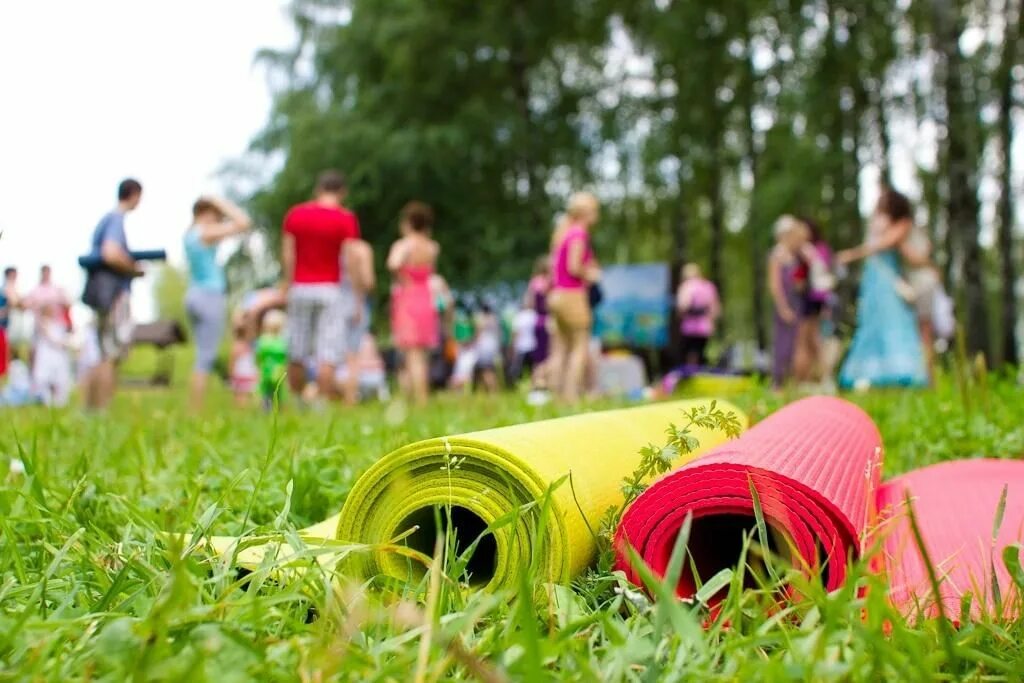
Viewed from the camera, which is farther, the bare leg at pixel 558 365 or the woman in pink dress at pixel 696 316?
the woman in pink dress at pixel 696 316

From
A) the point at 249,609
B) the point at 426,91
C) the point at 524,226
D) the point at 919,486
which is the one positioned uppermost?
the point at 426,91

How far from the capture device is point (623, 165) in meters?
25.1

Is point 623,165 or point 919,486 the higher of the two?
point 623,165

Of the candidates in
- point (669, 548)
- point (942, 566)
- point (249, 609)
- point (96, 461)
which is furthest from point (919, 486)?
point (96, 461)

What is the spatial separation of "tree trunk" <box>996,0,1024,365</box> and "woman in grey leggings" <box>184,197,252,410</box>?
558 inches

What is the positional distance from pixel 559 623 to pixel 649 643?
250 millimetres

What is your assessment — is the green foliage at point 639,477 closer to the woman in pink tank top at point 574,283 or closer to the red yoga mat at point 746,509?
the red yoga mat at point 746,509

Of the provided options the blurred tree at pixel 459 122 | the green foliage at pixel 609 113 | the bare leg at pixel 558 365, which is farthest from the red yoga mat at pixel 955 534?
the blurred tree at pixel 459 122

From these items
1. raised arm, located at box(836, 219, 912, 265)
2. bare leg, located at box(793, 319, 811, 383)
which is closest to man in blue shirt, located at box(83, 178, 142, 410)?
→ raised arm, located at box(836, 219, 912, 265)

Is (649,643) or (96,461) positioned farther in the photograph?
(96,461)

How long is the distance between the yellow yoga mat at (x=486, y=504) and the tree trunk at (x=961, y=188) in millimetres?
11457

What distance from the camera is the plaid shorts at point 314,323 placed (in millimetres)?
8336

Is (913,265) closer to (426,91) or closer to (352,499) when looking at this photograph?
(352,499)

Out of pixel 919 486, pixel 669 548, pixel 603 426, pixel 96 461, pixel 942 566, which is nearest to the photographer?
pixel 669 548
